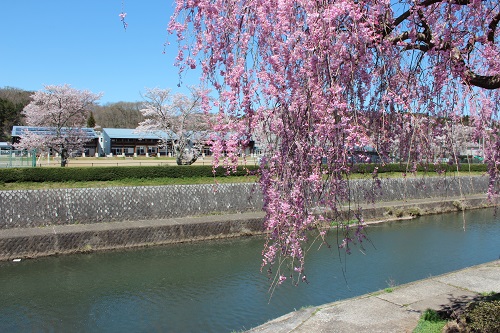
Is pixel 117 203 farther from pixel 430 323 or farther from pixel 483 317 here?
pixel 483 317

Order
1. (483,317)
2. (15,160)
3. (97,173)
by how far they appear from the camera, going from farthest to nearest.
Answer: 1. (15,160)
2. (97,173)
3. (483,317)

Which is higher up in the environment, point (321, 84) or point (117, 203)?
point (321, 84)

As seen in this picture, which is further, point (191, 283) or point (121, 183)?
point (121, 183)

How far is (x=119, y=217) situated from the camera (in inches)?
502

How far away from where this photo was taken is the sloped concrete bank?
10391mm

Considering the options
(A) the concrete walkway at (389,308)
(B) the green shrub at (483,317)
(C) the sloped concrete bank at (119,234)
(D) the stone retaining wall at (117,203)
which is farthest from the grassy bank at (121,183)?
(B) the green shrub at (483,317)

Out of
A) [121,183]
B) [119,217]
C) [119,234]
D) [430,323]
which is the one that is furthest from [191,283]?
[121,183]

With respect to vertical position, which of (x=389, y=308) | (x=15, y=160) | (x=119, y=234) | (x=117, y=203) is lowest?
(x=119, y=234)

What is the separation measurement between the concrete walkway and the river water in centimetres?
97

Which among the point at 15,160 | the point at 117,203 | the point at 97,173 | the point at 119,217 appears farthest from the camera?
the point at 15,160

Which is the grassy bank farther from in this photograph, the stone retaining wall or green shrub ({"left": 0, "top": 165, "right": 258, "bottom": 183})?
the stone retaining wall

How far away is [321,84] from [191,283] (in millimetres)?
7113

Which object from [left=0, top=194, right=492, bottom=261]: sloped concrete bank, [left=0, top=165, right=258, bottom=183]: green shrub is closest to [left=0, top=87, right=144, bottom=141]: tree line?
[left=0, top=165, right=258, bottom=183]: green shrub

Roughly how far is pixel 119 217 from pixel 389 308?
943cm
